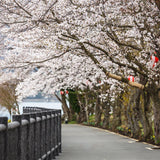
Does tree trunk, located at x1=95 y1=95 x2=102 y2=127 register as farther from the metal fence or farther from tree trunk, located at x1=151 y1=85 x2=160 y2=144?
the metal fence

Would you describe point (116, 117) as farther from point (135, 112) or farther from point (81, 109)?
point (81, 109)

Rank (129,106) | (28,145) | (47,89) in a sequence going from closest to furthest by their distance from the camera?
(28,145)
(129,106)
(47,89)

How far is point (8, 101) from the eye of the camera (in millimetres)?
58781

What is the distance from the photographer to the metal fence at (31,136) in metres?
6.22

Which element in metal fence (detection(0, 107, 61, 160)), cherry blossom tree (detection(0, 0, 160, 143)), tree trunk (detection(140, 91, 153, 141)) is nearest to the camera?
metal fence (detection(0, 107, 61, 160))

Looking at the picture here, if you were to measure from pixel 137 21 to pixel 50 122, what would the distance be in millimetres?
4790

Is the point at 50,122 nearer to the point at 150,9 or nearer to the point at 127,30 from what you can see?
the point at 150,9

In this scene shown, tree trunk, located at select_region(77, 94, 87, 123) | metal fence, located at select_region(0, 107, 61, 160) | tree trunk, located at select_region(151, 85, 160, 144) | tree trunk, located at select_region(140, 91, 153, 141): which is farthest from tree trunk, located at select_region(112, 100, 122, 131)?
metal fence, located at select_region(0, 107, 61, 160)

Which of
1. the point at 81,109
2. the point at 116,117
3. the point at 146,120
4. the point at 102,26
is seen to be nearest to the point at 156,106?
the point at 146,120

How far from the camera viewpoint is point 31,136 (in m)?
9.14

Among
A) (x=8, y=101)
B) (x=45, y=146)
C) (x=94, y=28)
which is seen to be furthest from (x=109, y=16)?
(x=8, y=101)

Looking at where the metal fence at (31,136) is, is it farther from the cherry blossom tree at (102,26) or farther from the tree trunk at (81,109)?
the tree trunk at (81,109)

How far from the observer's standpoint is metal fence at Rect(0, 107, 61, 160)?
6.22 m

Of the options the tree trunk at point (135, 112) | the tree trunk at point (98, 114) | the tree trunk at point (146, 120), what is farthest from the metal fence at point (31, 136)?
the tree trunk at point (98, 114)
